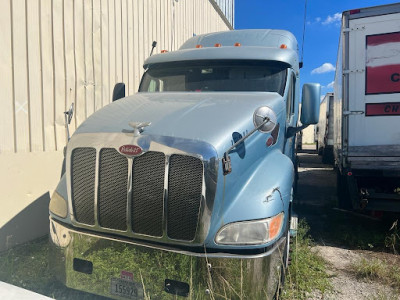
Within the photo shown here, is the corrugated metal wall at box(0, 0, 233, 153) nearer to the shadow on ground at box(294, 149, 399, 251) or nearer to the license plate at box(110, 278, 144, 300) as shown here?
the license plate at box(110, 278, 144, 300)

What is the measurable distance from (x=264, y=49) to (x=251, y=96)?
0.93 metres

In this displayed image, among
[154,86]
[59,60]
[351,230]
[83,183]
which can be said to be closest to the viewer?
[83,183]

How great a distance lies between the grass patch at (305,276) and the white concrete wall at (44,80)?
3552 millimetres

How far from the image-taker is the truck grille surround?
2375mm

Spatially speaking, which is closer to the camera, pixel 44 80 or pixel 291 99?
pixel 291 99

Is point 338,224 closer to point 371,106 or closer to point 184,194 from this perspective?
point 371,106

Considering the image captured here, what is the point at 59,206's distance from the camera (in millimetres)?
2920

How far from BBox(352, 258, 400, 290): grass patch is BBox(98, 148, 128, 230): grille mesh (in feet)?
9.62

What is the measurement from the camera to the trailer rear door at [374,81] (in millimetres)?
4609

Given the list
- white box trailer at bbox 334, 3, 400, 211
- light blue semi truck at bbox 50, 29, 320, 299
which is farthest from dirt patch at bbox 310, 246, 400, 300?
light blue semi truck at bbox 50, 29, 320, 299

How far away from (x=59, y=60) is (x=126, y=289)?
381 cm

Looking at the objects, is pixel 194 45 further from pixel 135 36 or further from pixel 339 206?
pixel 339 206

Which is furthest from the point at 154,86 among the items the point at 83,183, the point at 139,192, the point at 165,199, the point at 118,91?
the point at 165,199

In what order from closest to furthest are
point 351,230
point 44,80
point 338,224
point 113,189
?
1. point 113,189
2. point 44,80
3. point 351,230
4. point 338,224
